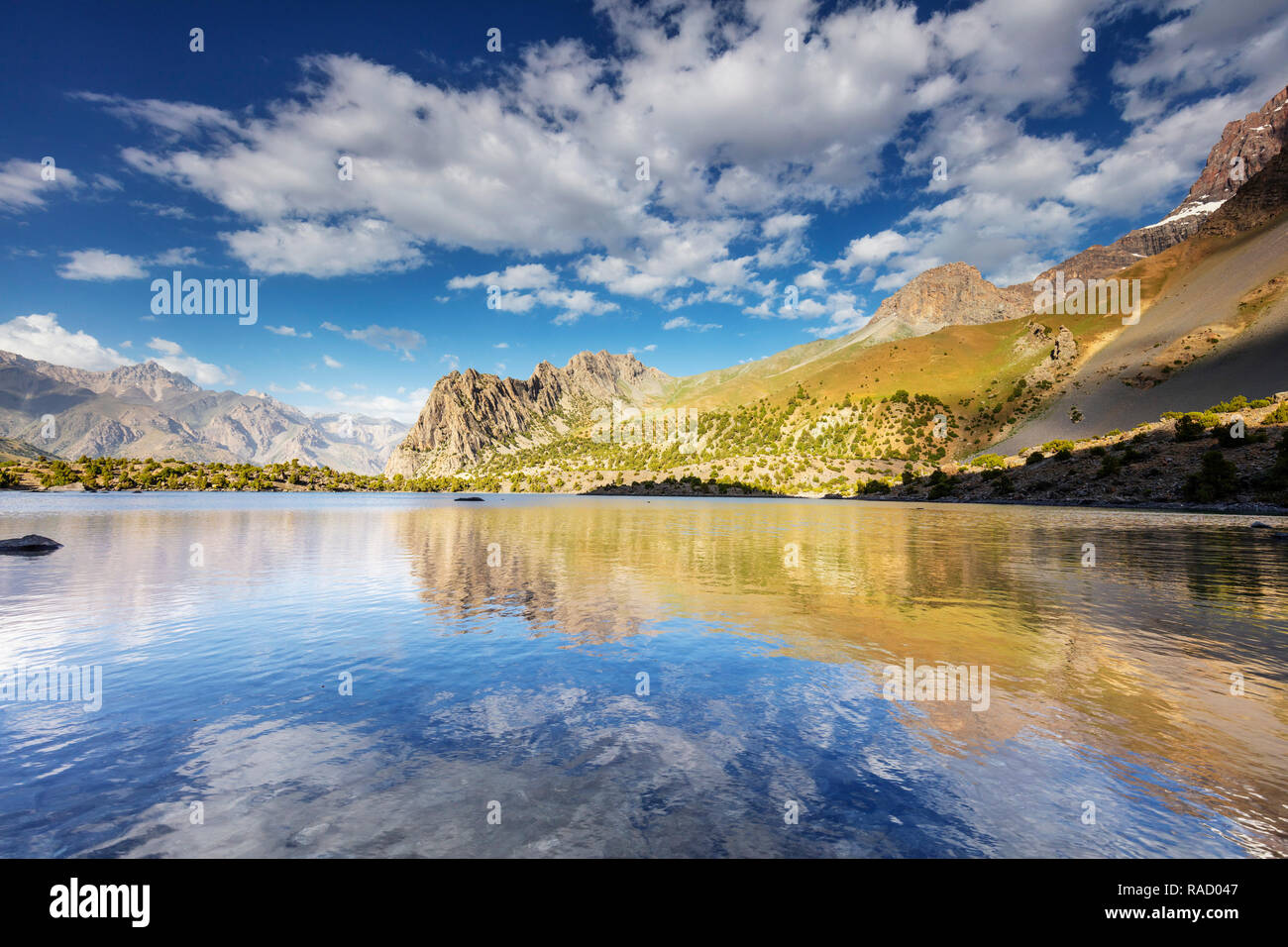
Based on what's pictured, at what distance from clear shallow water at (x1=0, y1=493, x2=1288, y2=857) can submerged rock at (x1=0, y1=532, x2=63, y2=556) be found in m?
15.9

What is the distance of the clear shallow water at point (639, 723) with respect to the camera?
7234 mm

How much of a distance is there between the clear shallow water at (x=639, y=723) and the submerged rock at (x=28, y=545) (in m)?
15.9

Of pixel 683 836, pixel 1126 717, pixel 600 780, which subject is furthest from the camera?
pixel 1126 717

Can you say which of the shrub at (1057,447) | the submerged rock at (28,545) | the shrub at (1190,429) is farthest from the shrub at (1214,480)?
the submerged rock at (28,545)

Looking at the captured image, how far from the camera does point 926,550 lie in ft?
136

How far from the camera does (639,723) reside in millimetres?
10984

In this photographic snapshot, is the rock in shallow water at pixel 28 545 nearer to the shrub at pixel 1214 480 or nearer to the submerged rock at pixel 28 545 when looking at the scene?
the submerged rock at pixel 28 545

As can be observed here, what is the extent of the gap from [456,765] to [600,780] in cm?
246

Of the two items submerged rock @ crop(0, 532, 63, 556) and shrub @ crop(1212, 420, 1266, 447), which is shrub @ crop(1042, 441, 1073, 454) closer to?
shrub @ crop(1212, 420, 1266, 447)

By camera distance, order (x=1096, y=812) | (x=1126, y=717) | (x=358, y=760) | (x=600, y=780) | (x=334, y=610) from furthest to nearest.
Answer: (x=334, y=610)
(x=1126, y=717)
(x=358, y=760)
(x=600, y=780)
(x=1096, y=812)

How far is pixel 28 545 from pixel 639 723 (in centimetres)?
4912
